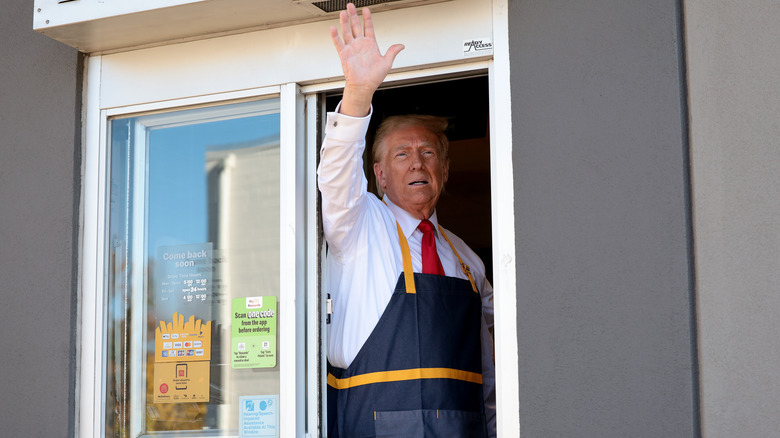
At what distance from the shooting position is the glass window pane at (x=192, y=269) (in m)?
3.51

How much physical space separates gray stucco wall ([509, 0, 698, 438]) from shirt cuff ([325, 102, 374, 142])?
55cm

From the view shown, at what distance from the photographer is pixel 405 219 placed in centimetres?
403

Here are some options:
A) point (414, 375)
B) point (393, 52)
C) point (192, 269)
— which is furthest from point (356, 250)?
point (393, 52)

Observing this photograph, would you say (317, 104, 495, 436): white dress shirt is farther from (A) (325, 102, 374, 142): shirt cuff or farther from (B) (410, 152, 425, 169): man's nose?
(B) (410, 152, 425, 169): man's nose

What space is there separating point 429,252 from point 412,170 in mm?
470

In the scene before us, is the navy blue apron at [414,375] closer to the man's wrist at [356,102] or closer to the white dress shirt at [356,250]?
the white dress shirt at [356,250]

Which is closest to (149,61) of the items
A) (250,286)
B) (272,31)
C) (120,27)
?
(120,27)

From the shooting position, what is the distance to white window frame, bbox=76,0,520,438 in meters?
3.03

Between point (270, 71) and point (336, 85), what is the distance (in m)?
0.28

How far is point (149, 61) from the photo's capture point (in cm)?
373

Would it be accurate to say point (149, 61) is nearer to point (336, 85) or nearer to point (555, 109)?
point (336, 85)

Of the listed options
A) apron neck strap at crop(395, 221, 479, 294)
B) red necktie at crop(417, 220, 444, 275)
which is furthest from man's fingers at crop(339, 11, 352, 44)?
red necktie at crop(417, 220, 444, 275)

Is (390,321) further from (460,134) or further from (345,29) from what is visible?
(460,134)

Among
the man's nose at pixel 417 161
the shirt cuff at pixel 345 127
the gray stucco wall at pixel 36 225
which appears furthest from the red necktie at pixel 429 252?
the gray stucco wall at pixel 36 225
